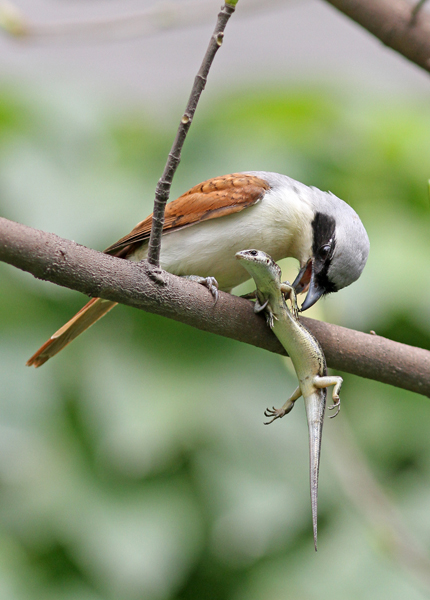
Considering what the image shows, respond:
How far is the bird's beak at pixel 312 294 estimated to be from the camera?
101 inches

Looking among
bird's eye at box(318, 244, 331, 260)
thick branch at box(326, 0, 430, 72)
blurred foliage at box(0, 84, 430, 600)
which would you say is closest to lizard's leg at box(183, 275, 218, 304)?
bird's eye at box(318, 244, 331, 260)

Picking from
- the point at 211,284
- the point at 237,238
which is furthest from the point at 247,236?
the point at 211,284

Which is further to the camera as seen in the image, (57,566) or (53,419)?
(53,419)

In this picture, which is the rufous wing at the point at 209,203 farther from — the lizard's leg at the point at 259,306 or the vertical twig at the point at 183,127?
the vertical twig at the point at 183,127

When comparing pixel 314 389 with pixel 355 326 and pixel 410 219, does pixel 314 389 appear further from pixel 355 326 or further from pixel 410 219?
pixel 410 219

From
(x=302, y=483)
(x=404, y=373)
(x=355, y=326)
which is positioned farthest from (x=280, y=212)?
(x=302, y=483)

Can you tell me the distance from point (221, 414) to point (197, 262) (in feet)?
4.70

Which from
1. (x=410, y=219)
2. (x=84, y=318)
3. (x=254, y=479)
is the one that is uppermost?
(x=410, y=219)

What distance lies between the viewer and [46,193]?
414cm

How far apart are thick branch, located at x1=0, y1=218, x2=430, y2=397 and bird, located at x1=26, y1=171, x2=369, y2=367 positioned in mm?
308

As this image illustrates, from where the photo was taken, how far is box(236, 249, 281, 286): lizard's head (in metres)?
2.04

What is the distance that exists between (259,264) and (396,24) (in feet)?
3.76

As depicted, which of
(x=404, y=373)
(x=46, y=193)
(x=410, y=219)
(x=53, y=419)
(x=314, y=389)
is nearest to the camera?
(x=314, y=389)

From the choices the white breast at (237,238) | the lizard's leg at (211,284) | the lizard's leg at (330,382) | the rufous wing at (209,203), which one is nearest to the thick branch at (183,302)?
the lizard's leg at (211,284)
